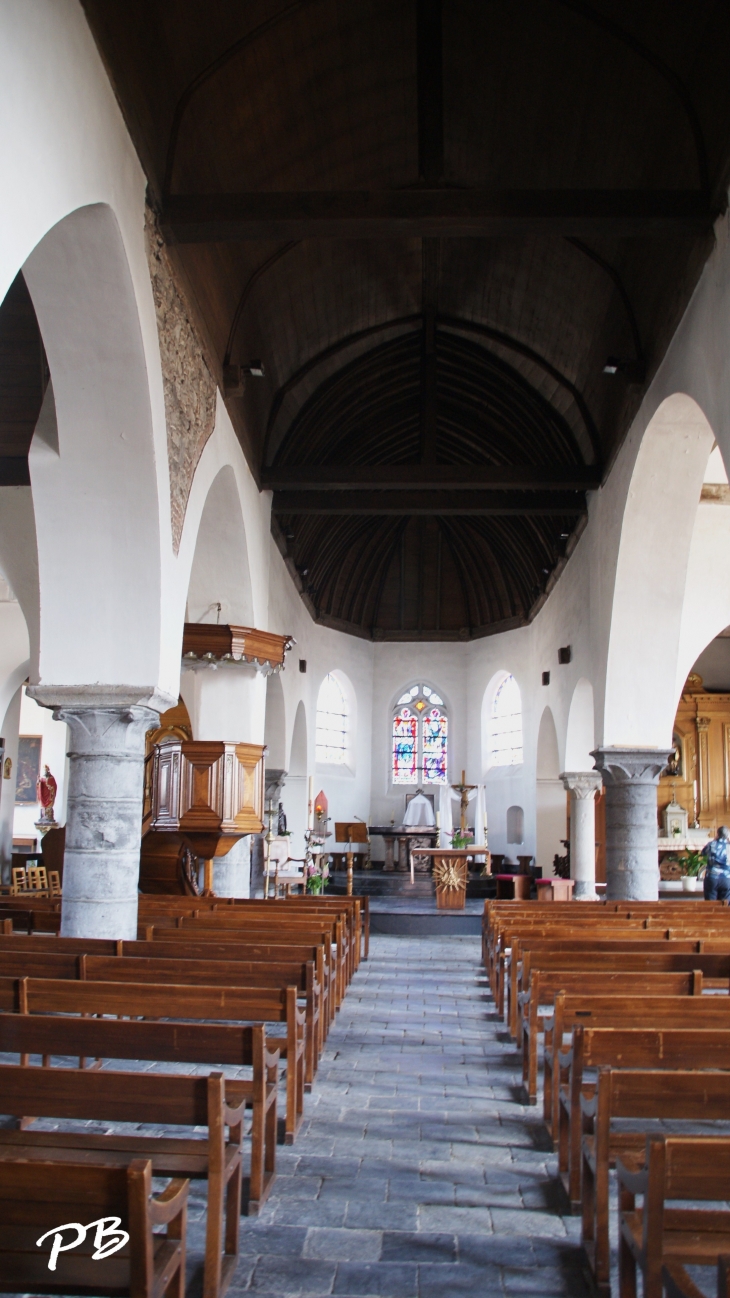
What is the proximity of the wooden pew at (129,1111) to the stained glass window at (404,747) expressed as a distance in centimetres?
2036

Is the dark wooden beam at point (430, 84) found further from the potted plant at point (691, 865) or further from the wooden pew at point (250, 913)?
the potted plant at point (691, 865)

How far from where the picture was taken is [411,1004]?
7934 mm

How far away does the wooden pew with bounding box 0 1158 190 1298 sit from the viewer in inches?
75.0

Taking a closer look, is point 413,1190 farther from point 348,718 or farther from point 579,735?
point 348,718

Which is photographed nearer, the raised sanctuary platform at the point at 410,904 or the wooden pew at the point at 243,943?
the wooden pew at the point at 243,943

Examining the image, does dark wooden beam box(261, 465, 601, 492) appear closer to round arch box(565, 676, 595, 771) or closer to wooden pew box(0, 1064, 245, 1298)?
round arch box(565, 676, 595, 771)

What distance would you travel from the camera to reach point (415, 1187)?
3.80 metres

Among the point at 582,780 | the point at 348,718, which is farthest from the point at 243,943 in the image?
the point at 348,718

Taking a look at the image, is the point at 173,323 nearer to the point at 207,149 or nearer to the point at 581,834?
the point at 207,149

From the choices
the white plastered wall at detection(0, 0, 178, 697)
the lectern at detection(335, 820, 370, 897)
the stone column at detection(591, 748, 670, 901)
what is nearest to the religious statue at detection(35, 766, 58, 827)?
the lectern at detection(335, 820, 370, 897)

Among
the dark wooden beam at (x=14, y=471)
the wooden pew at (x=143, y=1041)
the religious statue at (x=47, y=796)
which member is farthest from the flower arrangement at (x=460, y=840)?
the wooden pew at (x=143, y=1041)

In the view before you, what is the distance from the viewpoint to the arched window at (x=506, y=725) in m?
21.6

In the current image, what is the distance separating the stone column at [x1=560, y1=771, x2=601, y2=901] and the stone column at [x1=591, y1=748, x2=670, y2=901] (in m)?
4.55

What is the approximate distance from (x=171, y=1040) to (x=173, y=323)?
5580mm
